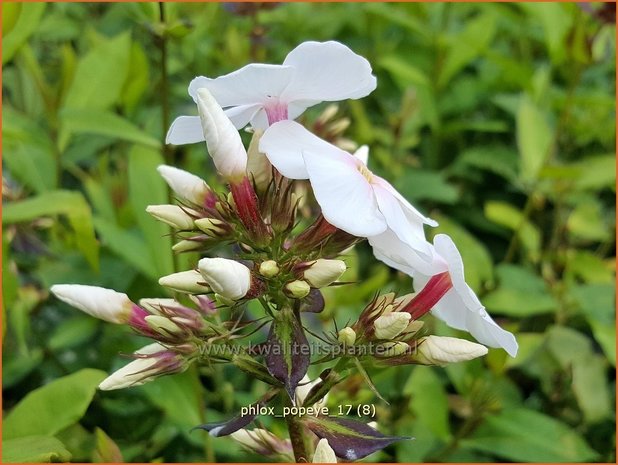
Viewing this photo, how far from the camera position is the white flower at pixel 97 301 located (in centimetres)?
108

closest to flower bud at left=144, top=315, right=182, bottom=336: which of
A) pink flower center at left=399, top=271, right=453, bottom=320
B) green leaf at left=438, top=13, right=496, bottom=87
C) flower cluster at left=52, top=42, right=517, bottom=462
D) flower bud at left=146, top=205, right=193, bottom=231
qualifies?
flower cluster at left=52, top=42, right=517, bottom=462

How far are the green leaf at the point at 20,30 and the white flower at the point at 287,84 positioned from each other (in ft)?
2.91

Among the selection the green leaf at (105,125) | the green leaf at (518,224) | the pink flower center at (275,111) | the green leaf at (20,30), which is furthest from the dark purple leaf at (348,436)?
the green leaf at (518,224)

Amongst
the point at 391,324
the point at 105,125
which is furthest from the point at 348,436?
→ the point at 105,125

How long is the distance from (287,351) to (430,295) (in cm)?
23

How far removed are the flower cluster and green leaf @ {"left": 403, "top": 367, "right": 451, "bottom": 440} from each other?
22.0 inches

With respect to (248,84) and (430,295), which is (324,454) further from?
(248,84)

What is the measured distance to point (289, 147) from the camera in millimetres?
1006

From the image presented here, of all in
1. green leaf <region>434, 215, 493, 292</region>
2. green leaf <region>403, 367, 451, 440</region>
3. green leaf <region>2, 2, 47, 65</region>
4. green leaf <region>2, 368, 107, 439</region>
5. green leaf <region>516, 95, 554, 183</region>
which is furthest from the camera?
green leaf <region>516, 95, 554, 183</region>

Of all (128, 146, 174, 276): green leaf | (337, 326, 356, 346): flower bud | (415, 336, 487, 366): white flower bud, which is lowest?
(128, 146, 174, 276): green leaf

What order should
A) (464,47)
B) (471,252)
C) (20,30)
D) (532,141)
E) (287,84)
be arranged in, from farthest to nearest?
1. (464,47)
2. (532,141)
3. (471,252)
4. (20,30)
5. (287,84)

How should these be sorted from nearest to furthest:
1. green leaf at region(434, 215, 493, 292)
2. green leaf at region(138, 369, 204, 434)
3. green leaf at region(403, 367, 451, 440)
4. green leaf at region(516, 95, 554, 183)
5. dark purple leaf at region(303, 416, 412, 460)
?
dark purple leaf at region(303, 416, 412, 460) → green leaf at region(138, 369, 204, 434) → green leaf at region(403, 367, 451, 440) → green leaf at region(434, 215, 493, 292) → green leaf at region(516, 95, 554, 183)

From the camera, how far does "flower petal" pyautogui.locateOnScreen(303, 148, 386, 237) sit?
93 centimetres

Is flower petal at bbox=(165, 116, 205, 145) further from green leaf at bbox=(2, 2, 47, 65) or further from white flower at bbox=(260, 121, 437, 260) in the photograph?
green leaf at bbox=(2, 2, 47, 65)
